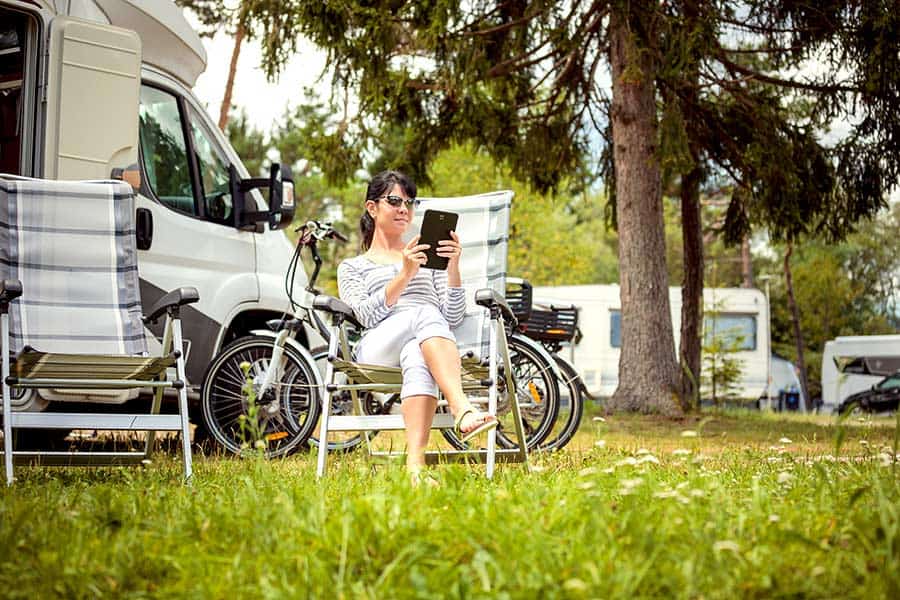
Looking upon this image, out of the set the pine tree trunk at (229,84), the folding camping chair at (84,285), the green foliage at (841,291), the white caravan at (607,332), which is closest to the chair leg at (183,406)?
the folding camping chair at (84,285)

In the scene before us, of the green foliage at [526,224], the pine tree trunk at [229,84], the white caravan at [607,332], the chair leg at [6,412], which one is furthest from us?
the green foliage at [526,224]

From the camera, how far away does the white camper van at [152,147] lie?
527 centimetres

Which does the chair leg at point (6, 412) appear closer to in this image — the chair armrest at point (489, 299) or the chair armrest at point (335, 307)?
the chair armrest at point (335, 307)

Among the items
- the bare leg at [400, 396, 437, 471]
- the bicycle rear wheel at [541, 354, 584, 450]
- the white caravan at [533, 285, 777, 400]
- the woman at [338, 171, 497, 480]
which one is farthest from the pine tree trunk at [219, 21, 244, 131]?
the bare leg at [400, 396, 437, 471]

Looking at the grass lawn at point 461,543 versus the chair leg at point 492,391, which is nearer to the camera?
the grass lawn at point 461,543

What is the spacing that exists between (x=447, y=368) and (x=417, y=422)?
227 mm

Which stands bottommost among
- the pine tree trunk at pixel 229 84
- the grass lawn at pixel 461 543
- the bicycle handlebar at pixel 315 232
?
the grass lawn at pixel 461 543

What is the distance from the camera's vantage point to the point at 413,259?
14.4ft

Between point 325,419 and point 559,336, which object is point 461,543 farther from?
point 559,336

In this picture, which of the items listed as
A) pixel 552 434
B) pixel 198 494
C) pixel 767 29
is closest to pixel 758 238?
pixel 767 29

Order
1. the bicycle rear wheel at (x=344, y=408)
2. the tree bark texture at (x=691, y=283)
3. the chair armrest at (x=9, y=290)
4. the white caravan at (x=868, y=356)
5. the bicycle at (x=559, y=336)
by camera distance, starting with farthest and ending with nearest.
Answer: the white caravan at (x=868, y=356), the tree bark texture at (x=691, y=283), the bicycle at (x=559, y=336), the bicycle rear wheel at (x=344, y=408), the chair armrest at (x=9, y=290)

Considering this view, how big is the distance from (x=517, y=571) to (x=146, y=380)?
8.82 ft

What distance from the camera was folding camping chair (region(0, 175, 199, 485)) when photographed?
443cm

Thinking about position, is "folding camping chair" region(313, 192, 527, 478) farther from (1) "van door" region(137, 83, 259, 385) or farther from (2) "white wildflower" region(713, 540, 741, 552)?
(2) "white wildflower" region(713, 540, 741, 552)
